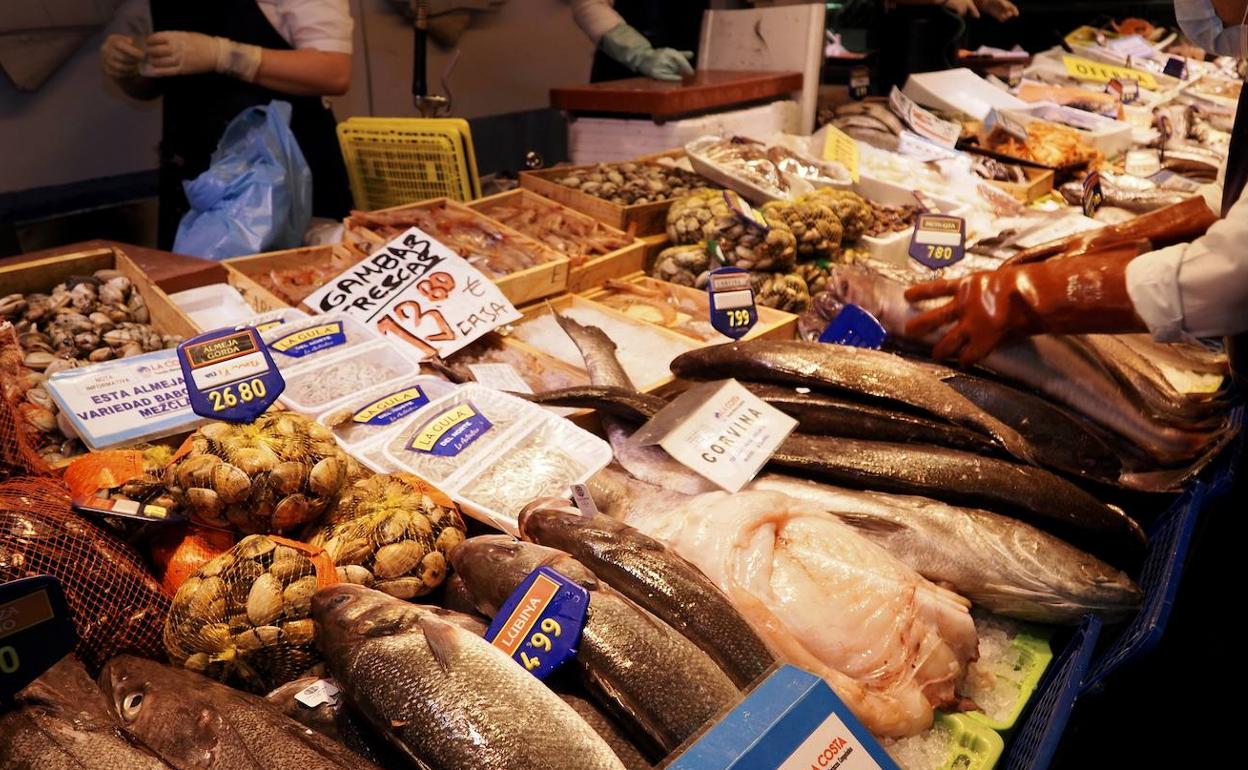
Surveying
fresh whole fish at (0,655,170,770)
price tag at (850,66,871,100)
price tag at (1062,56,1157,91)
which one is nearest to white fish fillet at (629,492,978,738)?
fresh whole fish at (0,655,170,770)

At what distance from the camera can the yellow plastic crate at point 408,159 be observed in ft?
13.8

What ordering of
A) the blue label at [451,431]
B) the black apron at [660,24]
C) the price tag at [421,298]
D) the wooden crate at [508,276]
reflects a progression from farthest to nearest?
the black apron at [660,24] → the wooden crate at [508,276] → the price tag at [421,298] → the blue label at [451,431]

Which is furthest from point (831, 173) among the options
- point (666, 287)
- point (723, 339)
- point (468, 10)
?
point (468, 10)

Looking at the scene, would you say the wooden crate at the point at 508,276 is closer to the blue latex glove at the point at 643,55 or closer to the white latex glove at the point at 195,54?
the white latex glove at the point at 195,54

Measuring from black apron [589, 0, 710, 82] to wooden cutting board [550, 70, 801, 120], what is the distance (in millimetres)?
1823

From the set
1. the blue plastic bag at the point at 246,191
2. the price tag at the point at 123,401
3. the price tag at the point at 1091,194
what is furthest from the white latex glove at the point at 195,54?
the price tag at the point at 1091,194

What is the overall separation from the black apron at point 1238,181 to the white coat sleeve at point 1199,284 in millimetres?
285

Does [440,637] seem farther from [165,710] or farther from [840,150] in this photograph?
[840,150]

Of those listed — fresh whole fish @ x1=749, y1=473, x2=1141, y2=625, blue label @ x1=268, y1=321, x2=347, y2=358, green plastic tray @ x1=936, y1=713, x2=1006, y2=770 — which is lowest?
green plastic tray @ x1=936, y1=713, x2=1006, y2=770

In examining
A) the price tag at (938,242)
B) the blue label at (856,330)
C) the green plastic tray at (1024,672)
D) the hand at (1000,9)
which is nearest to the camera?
the green plastic tray at (1024,672)

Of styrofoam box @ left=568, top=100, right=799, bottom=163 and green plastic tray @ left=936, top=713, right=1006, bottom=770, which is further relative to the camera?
styrofoam box @ left=568, top=100, right=799, bottom=163

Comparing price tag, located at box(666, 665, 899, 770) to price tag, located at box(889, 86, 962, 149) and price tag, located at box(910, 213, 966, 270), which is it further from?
price tag, located at box(889, 86, 962, 149)

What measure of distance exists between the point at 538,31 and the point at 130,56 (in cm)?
476

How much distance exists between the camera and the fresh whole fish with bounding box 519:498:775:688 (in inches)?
62.0
